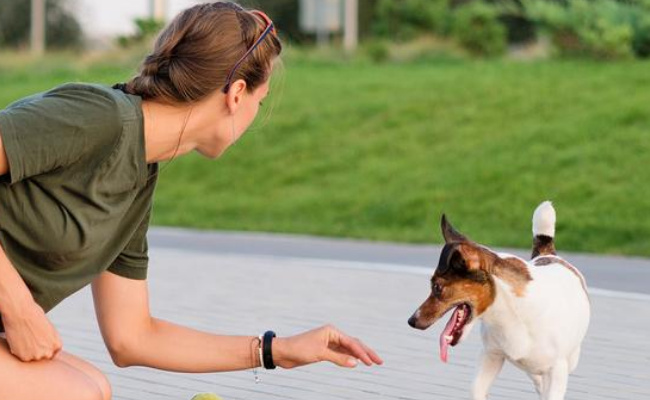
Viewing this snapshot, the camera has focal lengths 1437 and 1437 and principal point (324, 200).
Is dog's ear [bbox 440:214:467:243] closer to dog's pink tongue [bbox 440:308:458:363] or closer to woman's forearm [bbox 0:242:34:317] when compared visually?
dog's pink tongue [bbox 440:308:458:363]

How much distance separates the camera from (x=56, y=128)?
3.83 metres

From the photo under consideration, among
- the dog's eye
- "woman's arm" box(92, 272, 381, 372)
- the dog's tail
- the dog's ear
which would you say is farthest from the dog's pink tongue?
the dog's tail

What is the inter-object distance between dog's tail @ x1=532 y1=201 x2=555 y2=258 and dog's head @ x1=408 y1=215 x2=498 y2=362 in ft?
2.58

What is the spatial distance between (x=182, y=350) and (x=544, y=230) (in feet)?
5.44

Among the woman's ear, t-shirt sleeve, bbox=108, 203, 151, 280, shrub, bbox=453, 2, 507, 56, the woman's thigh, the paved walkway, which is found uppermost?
the woman's ear

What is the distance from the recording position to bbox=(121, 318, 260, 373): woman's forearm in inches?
183

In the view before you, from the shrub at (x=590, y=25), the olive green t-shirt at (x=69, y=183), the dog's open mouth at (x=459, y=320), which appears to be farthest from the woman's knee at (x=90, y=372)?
the shrub at (x=590, y=25)

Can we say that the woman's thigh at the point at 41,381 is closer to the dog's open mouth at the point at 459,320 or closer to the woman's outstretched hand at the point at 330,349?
the woman's outstretched hand at the point at 330,349

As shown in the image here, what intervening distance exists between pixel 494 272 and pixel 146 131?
1.40m

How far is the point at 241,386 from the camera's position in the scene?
6621mm

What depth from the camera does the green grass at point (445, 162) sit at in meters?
15.0

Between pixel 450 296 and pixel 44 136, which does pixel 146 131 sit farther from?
pixel 450 296

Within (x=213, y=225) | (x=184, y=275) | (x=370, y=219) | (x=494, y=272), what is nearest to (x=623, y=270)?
(x=184, y=275)

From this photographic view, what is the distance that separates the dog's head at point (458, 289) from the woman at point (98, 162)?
560 millimetres
